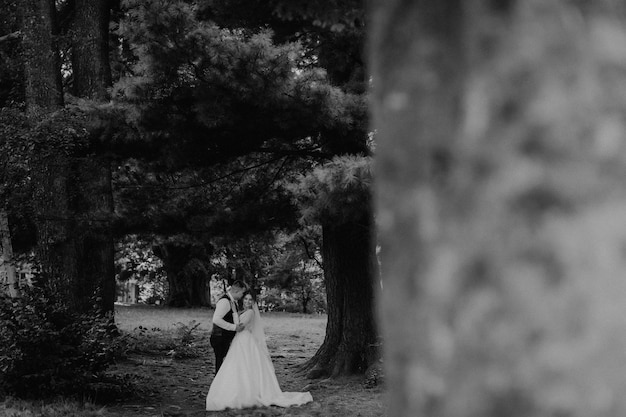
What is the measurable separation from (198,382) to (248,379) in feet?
7.50

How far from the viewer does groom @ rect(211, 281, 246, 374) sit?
27.7ft

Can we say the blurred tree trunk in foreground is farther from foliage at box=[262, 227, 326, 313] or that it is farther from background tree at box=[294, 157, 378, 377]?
foliage at box=[262, 227, 326, 313]

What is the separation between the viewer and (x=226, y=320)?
8.59m

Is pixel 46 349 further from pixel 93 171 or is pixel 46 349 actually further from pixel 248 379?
pixel 93 171

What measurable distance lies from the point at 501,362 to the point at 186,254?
26.5m

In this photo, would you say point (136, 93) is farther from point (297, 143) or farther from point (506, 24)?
point (506, 24)

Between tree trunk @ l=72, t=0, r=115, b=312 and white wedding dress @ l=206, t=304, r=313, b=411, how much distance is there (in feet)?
10.5

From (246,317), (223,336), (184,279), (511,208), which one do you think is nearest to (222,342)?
(223,336)

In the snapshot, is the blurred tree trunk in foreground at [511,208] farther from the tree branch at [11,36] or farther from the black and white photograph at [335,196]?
the tree branch at [11,36]

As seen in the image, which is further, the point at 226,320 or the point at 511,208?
the point at 226,320

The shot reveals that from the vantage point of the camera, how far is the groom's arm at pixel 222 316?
842 centimetres

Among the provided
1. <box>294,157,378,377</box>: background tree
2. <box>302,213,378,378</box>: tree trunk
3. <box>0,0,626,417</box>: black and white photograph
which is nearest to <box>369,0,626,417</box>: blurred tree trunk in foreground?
A: <box>0,0,626,417</box>: black and white photograph

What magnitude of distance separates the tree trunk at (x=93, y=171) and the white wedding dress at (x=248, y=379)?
319 cm

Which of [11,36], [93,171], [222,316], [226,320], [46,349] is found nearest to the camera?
[46,349]
